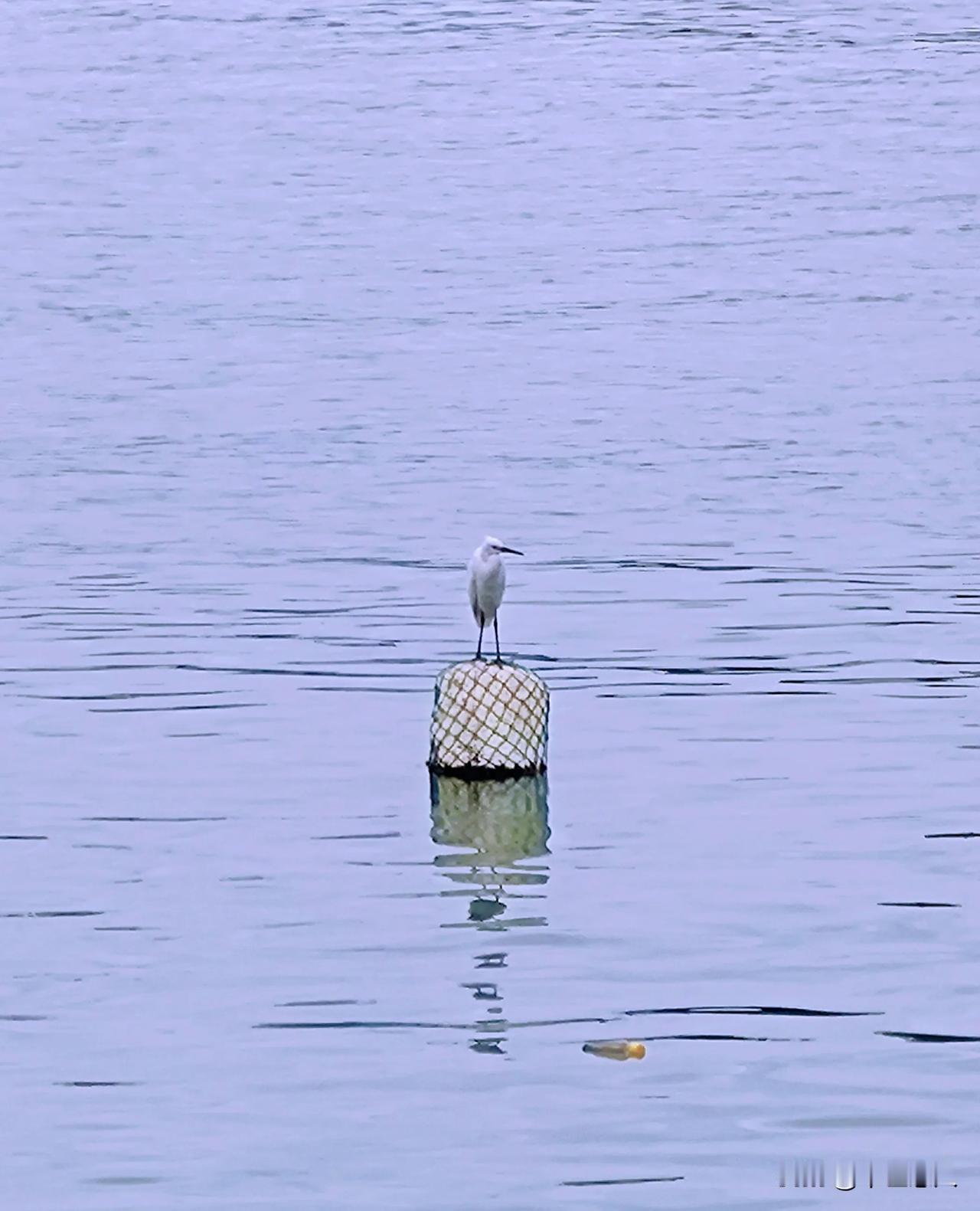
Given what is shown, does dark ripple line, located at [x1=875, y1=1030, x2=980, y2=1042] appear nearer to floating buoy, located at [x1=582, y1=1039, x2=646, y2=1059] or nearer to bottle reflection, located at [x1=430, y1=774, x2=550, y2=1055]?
floating buoy, located at [x1=582, y1=1039, x2=646, y2=1059]

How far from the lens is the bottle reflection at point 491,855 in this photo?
539 inches

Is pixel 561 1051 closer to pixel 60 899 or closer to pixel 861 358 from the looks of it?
pixel 60 899

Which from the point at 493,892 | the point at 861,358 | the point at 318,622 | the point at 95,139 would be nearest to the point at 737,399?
the point at 861,358

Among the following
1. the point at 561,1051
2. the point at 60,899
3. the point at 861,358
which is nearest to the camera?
the point at 561,1051

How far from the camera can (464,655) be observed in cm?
2217

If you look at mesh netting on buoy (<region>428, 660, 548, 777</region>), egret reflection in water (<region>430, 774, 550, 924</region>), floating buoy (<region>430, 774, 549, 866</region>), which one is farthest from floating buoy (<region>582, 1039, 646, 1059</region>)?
mesh netting on buoy (<region>428, 660, 548, 777</region>)

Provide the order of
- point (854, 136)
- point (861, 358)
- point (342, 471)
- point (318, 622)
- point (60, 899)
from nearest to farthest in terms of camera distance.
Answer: point (60, 899)
point (318, 622)
point (342, 471)
point (861, 358)
point (854, 136)

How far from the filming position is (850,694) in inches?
810

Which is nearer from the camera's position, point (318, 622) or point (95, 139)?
point (318, 622)

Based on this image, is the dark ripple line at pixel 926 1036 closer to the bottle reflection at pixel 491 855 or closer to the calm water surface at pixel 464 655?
the calm water surface at pixel 464 655

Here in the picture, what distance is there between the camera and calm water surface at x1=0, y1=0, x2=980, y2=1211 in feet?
39.8

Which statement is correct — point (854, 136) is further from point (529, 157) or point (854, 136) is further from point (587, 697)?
point (587, 697)

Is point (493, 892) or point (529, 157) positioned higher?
point (529, 157)

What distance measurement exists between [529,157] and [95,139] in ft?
32.1
